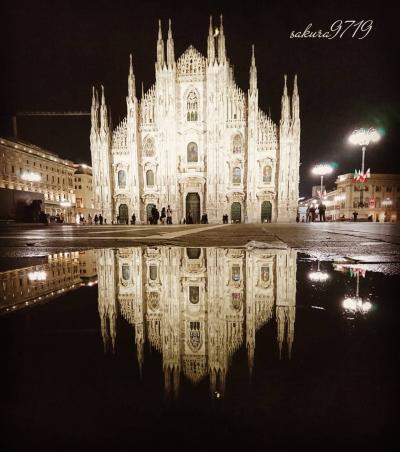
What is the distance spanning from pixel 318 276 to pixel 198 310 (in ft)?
3.26

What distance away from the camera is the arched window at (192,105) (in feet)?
99.3

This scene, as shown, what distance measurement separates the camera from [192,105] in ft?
Answer: 99.6

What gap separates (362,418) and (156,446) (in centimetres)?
35

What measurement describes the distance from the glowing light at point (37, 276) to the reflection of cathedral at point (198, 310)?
0.33m

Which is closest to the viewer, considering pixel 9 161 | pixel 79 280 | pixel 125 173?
pixel 79 280

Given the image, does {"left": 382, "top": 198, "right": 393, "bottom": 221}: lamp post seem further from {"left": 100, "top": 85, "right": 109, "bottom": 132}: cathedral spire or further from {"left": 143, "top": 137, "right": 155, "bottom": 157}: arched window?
{"left": 100, "top": 85, "right": 109, "bottom": 132}: cathedral spire

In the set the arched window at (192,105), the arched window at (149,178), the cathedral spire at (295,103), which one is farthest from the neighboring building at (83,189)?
the cathedral spire at (295,103)

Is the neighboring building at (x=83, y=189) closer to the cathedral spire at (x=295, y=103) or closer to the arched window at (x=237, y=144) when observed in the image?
the arched window at (x=237, y=144)

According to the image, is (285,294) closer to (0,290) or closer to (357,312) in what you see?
(357,312)

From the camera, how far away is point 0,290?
1.46m

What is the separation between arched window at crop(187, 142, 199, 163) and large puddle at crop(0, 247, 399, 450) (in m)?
30.4

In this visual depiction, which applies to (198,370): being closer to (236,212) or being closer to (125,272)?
(125,272)

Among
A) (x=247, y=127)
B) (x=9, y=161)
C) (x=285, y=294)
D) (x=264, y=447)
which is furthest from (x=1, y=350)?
(x=9, y=161)

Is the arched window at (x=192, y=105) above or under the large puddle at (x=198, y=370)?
above
